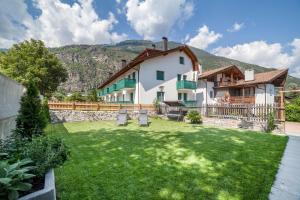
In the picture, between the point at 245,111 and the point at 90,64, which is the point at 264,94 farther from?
the point at 90,64

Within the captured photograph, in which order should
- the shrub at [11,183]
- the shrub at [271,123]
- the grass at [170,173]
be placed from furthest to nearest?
the shrub at [271,123], the grass at [170,173], the shrub at [11,183]

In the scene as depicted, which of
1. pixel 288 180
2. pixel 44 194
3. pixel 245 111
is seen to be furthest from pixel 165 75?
pixel 44 194

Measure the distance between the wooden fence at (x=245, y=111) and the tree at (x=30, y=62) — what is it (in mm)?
22102

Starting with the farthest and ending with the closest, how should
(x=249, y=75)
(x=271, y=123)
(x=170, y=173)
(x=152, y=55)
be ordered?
(x=249, y=75) < (x=152, y=55) < (x=271, y=123) < (x=170, y=173)

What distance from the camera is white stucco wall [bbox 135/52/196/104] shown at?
21328mm

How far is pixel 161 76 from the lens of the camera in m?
22.8

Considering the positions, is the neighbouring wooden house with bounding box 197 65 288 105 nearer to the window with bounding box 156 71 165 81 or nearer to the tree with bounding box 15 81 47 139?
the window with bounding box 156 71 165 81

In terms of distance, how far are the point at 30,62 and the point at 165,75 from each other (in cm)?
1906

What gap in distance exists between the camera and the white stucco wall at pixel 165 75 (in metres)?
21.3

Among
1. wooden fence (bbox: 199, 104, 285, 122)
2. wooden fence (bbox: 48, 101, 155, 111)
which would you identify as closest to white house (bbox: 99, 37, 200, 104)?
wooden fence (bbox: 48, 101, 155, 111)

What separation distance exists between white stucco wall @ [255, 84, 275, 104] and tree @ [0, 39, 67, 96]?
28.8 meters

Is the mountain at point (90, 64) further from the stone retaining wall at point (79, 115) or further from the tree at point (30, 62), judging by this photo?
the stone retaining wall at point (79, 115)

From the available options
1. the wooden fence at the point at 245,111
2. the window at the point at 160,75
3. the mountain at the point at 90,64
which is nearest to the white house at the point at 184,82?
the window at the point at 160,75

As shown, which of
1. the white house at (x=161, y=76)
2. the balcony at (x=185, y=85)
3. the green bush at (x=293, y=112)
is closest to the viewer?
the green bush at (x=293, y=112)
